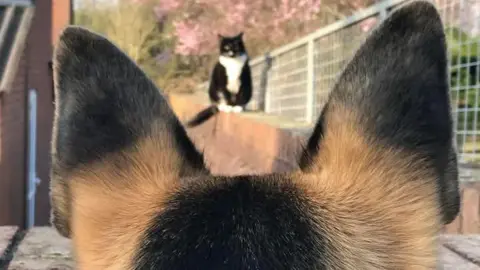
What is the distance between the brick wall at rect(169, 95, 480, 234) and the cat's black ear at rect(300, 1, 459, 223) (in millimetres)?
250

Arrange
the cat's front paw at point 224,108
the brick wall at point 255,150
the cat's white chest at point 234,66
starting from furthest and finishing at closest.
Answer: the cat's white chest at point 234,66
the cat's front paw at point 224,108
the brick wall at point 255,150

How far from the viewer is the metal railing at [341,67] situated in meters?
3.47

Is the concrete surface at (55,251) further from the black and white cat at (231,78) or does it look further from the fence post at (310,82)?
the black and white cat at (231,78)

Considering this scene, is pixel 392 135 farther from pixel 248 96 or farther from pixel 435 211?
pixel 248 96

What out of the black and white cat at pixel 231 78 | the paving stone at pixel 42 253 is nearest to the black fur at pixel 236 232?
the paving stone at pixel 42 253

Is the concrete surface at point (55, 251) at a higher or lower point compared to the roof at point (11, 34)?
lower

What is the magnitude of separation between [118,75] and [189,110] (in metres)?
9.39

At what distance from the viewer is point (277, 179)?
40.3 inches

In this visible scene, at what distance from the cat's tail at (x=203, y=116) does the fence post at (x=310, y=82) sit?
177 centimetres

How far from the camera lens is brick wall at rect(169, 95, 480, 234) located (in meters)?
2.51

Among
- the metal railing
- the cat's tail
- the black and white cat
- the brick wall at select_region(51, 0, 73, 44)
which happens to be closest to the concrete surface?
the metal railing

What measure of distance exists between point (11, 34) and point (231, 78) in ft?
15.0

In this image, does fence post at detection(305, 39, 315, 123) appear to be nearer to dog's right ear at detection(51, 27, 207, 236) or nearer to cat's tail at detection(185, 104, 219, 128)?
cat's tail at detection(185, 104, 219, 128)

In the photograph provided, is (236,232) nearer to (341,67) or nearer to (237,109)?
(341,67)
